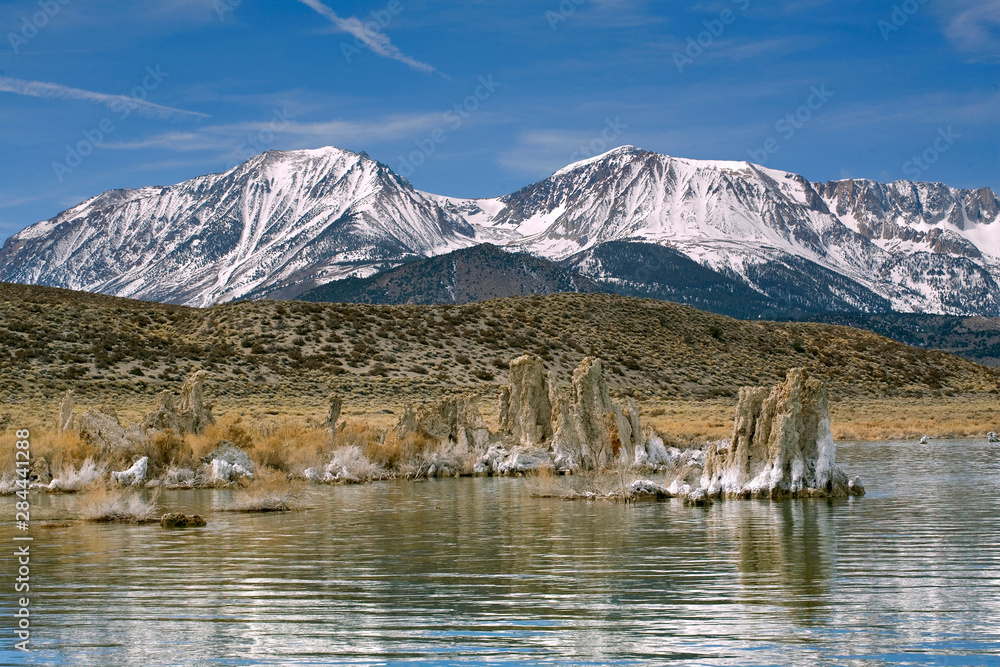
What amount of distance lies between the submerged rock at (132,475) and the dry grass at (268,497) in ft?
8.69

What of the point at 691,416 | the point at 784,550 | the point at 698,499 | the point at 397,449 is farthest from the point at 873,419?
the point at 784,550

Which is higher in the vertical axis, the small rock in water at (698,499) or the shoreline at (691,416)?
the shoreline at (691,416)

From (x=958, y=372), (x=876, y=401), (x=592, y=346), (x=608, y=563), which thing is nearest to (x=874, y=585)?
(x=608, y=563)

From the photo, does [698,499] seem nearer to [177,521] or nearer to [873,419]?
[177,521]

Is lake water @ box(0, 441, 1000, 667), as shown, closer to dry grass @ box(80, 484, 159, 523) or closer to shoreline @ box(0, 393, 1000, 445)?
dry grass @ box(80, 484, 159, 523)

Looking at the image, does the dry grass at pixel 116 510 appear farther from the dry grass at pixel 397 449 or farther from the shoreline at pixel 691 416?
the shoreline at pixel 691 416

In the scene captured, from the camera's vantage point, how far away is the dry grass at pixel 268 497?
19266mm

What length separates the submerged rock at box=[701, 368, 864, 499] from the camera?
19609 mm

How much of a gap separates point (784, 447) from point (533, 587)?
32.3 feet

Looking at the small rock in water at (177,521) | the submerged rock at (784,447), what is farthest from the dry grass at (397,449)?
the small rock in water at (177,521)

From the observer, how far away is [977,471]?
2606cm

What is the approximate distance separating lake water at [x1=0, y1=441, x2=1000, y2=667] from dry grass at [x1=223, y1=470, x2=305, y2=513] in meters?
0.61

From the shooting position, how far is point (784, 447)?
1998 centimetres

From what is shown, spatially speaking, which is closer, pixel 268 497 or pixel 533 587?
pixel 533 587
